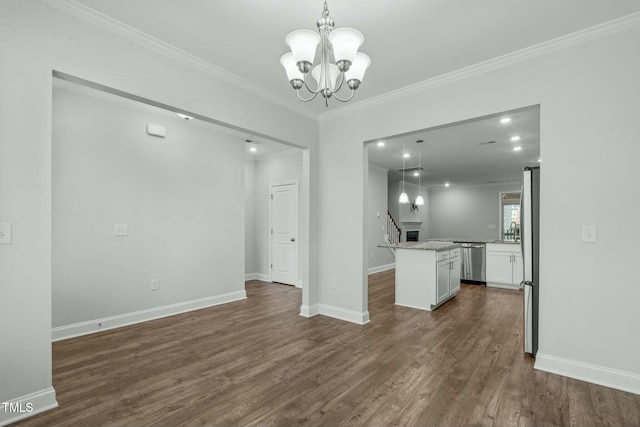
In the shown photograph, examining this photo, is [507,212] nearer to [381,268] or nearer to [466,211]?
[466,211]

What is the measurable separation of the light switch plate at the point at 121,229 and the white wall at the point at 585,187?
13.9ft

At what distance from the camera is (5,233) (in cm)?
196

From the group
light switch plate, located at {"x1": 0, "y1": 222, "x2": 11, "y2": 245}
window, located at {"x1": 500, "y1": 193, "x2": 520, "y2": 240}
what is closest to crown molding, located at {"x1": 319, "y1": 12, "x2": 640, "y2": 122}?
light switch plate, located at {"x1": 0, "y1": 222, "x2": 11, "y2": 245}

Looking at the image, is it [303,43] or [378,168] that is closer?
[303,43]

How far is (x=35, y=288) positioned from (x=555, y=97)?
426 cm

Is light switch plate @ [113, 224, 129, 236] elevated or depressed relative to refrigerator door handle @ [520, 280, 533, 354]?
elevated

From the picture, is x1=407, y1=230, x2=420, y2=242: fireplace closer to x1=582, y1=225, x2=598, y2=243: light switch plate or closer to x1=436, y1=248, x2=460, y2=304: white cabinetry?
x1=436, y1=248, x2=460, y2=304: white cabinetry

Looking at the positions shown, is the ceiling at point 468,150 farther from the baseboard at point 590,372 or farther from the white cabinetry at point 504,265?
the baseboard at point 590,372

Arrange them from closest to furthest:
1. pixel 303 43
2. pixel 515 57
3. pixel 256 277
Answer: pixel 303 43, pixel 515 57, pixel 256 277

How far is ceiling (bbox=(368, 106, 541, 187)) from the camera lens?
475cm

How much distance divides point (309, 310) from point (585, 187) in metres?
3.26

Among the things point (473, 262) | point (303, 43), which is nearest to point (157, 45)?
point (303, 43)

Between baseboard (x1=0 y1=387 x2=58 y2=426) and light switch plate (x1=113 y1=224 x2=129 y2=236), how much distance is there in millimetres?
2114

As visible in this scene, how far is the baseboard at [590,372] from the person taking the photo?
234 cm
